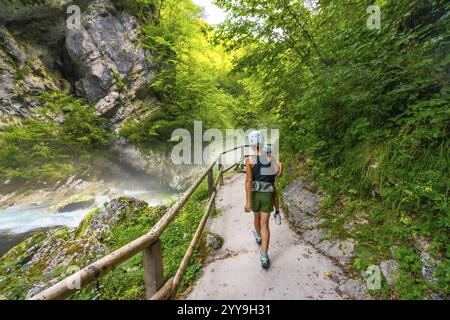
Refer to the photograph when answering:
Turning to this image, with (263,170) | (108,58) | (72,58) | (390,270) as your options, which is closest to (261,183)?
(263,170)

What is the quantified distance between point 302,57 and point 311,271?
5518mm

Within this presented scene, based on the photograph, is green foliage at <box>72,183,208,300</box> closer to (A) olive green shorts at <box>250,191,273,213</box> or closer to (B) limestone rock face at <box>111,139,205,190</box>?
(A) olive green shorts at <box>250,191,273,213</box>

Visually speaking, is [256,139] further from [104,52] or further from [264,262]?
[104,52]

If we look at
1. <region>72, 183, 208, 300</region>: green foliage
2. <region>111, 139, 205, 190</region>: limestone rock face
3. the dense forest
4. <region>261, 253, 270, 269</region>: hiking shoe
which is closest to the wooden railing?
<region>72, 183, 208, 300</region>: green foliage

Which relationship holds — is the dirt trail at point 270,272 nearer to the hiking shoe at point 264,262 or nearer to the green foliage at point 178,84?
the hiking shoe at point 264,262

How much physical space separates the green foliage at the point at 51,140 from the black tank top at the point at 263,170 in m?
12.8

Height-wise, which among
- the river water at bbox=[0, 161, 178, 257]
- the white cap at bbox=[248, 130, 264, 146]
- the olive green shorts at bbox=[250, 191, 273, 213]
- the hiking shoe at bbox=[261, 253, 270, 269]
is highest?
the white cap at bbox=[248, 130, 264, 146]

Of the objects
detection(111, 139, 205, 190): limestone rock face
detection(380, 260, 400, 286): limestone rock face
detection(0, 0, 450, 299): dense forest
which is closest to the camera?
detection(380, 260, 400, 286): limestone rock face

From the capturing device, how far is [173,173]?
51.1 feet

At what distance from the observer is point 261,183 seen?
3.59m

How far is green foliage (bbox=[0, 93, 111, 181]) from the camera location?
11323mm

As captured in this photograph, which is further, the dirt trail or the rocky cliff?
the rocky cliff
